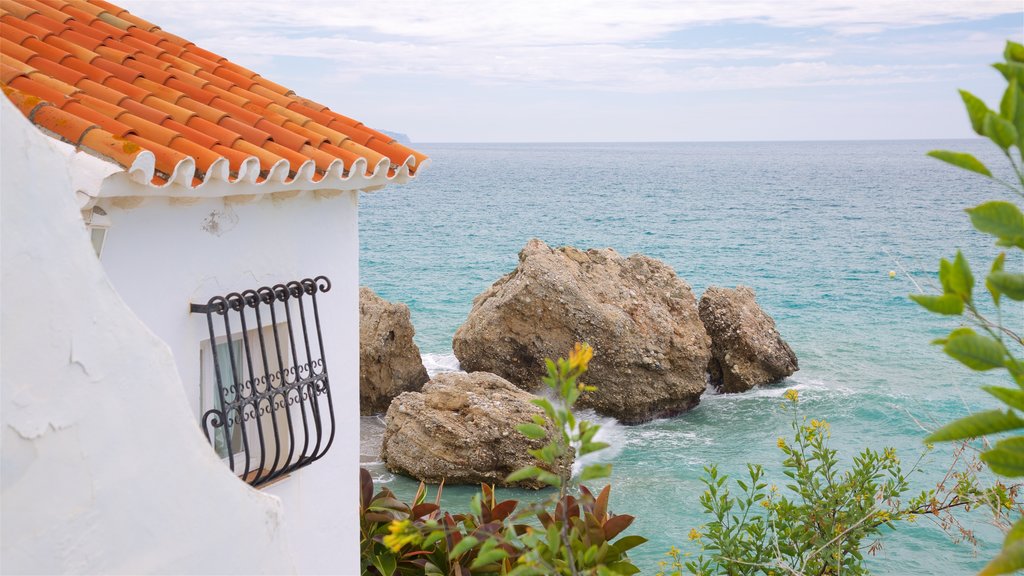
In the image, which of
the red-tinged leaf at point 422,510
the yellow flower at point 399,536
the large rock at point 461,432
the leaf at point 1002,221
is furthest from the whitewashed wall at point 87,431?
the large rock at point 461,432

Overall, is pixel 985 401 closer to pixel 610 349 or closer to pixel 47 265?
pixel 610 349

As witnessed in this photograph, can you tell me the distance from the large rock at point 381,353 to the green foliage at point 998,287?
1666cm

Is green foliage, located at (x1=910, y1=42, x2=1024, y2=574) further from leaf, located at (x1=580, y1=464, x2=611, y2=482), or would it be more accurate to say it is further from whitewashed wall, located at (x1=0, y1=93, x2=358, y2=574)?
whitewashed wall, located at (x1=0, y1=93, x2=358, y2=574)

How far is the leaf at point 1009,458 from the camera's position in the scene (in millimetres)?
1758

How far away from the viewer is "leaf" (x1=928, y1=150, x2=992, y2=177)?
172 cm

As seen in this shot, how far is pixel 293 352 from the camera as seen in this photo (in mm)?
5684

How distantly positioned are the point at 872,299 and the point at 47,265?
119 ft

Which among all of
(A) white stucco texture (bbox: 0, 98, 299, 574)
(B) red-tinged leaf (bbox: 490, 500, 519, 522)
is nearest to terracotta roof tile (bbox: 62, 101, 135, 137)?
(A) white stucco texture (bbox: 0, 98, 299, 574)

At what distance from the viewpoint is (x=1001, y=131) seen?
63.8 inches

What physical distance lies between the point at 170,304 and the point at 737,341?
1707cm

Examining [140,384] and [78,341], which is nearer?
[78,341]

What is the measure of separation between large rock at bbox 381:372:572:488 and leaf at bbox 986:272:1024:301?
12579 millimetres

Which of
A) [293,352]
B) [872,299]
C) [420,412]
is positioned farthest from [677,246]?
[293,352]

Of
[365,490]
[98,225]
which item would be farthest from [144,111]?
[365,490]
